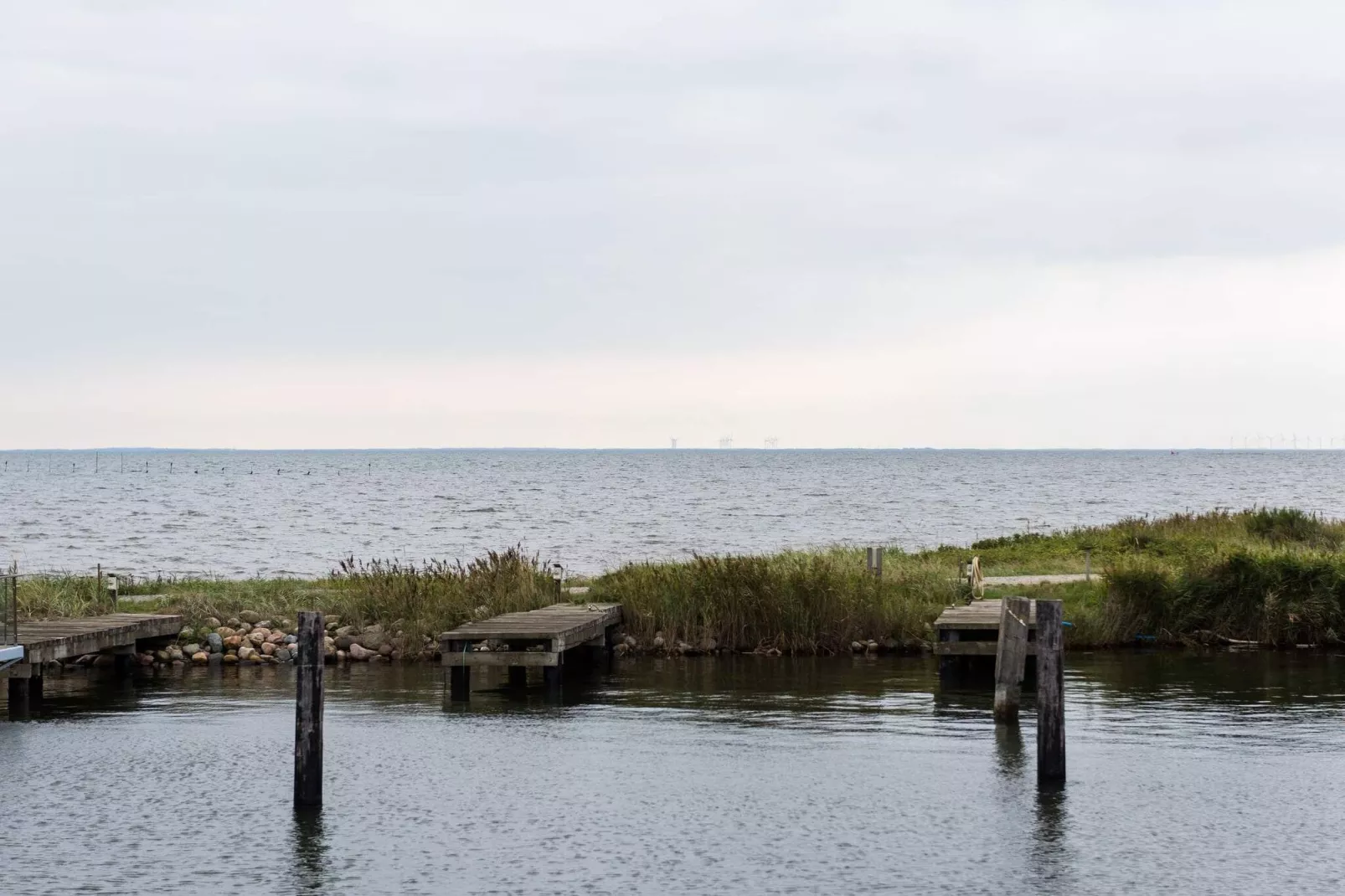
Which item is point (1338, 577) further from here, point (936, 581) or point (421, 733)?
point (421, 733)

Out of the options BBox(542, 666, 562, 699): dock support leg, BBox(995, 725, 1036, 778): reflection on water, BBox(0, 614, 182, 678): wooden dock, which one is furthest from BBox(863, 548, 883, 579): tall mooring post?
BBox(0, 614, 182, 678): wooden dock

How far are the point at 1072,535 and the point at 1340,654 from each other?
1567 centimetres

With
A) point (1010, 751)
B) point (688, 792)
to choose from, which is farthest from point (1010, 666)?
point (688, 792)

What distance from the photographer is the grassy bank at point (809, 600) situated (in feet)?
91.5

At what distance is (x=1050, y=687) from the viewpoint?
15688 mm

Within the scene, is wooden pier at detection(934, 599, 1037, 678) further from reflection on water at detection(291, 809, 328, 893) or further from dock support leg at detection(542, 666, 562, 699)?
reflection on water at detection(291, 809, 328, 893)

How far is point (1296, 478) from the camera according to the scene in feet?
487

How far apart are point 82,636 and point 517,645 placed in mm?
6598

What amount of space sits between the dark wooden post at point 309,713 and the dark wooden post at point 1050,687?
7.25m

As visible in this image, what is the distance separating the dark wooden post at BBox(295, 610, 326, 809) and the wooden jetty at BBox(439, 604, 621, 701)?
738 cm

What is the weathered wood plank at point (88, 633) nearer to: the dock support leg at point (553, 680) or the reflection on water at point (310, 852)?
the dock support leg at point (553, 680)

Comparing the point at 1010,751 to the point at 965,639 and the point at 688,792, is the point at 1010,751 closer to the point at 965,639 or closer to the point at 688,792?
the point at 688,792

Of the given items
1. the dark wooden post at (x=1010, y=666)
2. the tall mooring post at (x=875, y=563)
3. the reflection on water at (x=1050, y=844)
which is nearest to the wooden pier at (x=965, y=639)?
the dark wooden post at (x=1010, y=666)

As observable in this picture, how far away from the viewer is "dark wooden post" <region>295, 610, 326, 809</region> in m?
15.0
